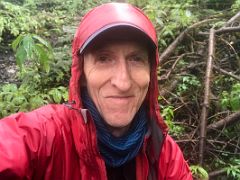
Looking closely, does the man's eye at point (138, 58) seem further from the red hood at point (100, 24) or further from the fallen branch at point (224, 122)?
the fallen branch at point (224, 122)

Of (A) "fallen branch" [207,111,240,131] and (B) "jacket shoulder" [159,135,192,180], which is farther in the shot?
(A) "fallen branch" [207,111,240,131]

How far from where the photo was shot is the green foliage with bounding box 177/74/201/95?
424 centimetres

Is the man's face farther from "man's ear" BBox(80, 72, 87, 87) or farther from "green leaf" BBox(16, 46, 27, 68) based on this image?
"green leaf" BBox(16, 46, 27, 68)

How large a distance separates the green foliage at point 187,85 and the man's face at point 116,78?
2504 millimetres

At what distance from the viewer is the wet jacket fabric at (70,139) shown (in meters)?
1.51

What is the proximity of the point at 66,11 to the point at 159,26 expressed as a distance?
2.62m

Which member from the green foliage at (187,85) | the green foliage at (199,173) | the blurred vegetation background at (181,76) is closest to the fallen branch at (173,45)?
the blurred vegetation background at (181,76)

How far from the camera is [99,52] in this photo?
1.72m

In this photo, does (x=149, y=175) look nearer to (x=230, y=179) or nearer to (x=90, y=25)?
(x=90, y=25)

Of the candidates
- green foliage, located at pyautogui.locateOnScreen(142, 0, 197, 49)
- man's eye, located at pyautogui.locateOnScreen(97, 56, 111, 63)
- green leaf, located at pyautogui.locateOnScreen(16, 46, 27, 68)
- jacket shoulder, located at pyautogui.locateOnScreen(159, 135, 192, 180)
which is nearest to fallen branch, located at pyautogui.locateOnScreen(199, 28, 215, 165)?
green foliage, located at pyautogui.locateOnScreen(142, 0, 197, 49)

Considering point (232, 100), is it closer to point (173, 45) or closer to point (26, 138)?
point (173, 45)

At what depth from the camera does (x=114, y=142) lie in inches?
73.0

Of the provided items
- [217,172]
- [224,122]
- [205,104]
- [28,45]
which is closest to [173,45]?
[205,104]

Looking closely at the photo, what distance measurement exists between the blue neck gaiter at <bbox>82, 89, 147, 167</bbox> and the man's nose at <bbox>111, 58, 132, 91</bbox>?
19 centimetres
